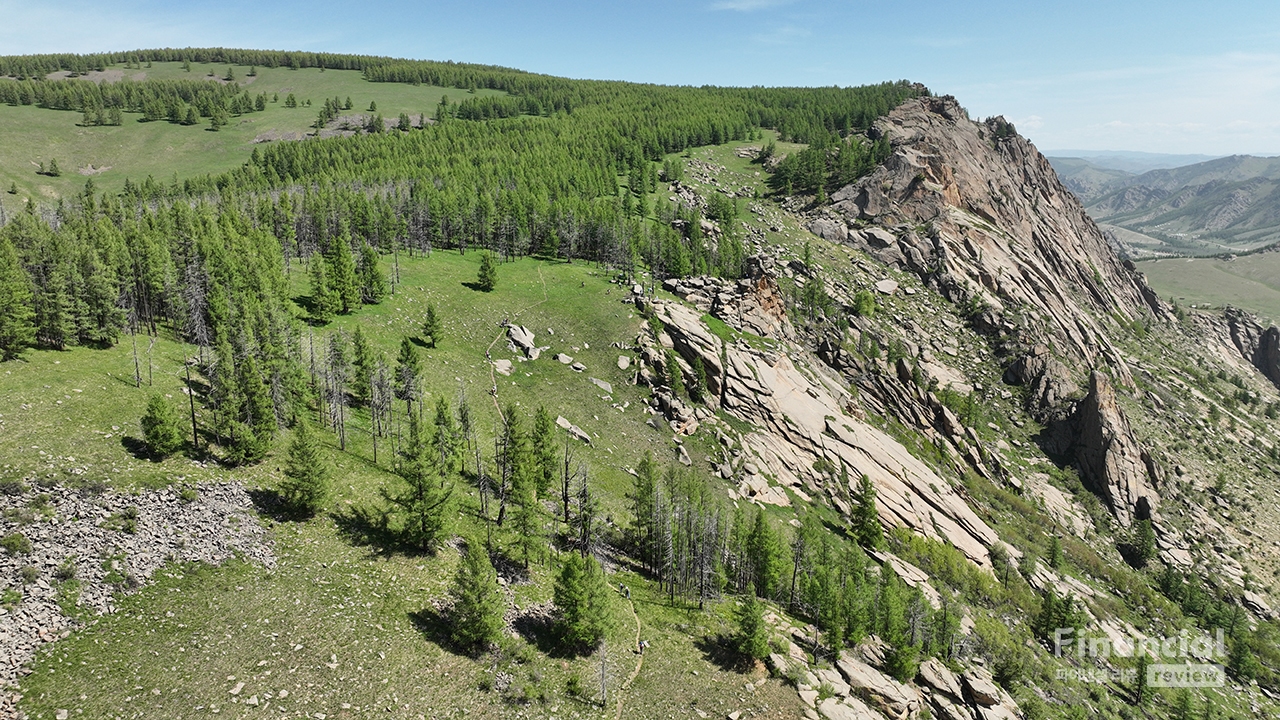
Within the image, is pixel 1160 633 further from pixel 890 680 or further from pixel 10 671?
pixel 10 671

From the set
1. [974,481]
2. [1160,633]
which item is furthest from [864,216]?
[1160,633]

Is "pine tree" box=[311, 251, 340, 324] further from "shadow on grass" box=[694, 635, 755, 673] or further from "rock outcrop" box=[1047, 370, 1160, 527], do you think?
"rock outcrop" box=[1047, 370, 1160, 527]

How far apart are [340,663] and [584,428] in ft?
159

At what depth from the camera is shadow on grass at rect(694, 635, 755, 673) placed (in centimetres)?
4788

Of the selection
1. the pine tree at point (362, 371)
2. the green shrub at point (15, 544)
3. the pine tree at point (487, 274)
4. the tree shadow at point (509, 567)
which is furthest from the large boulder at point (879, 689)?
the pine tree at point (487, 274)

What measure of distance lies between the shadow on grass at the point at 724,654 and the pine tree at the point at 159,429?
46.5 meters

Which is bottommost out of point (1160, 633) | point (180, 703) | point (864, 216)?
point (1160, 633)

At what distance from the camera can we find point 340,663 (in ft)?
114

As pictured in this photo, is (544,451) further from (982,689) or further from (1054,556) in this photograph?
(1054,556)

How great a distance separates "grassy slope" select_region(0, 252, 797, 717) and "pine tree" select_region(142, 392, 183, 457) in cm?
145

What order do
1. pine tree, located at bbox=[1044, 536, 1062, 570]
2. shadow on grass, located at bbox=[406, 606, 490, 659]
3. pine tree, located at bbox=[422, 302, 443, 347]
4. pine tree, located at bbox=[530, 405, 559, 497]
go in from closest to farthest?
shadow on grass, located at bbox=[406, 606, 490, 659] → pine tree, located at bbox=[530, 405, 559, 497] → pine tree, located at bbox=[422, 302, 443, 347] → pine tree, located at bbox=[1044, 536, 1062, 570]

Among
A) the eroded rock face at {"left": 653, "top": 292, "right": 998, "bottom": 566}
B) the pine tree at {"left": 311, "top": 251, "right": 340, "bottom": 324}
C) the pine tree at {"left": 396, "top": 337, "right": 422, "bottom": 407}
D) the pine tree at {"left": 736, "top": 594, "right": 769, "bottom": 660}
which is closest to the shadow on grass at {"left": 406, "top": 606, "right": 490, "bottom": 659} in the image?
the pine tree at {"left": 736, "top": 594, "right": 769, "bottom": 660}

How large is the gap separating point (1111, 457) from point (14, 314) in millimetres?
176125

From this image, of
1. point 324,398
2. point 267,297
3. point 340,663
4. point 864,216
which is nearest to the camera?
point 340,663
